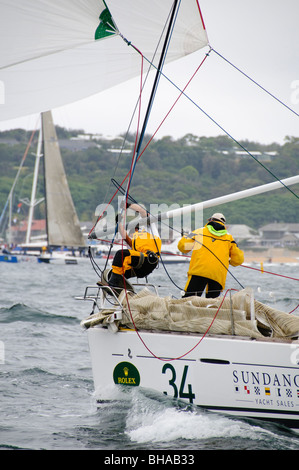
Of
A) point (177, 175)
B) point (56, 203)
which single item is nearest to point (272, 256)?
point (177, 175)

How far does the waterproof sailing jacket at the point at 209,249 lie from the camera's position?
5871 mm

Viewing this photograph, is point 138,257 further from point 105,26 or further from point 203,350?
point 105,26

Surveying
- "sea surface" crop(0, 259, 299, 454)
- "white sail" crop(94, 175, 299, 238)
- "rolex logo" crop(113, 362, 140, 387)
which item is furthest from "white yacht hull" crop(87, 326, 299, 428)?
"white sail" crop(94, 175, 299, 238)

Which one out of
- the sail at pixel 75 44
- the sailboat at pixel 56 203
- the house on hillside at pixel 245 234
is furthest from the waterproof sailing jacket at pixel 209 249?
the house on hillside at pixel 245 234

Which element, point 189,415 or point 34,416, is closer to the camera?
point 189,415

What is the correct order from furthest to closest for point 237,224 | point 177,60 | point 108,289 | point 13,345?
point 237,224 < point 13,345 < point 177,60 < point 108,289

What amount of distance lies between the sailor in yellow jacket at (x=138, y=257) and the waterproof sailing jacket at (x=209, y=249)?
11.6 inches

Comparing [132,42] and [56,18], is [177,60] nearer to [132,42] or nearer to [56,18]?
[132,42]

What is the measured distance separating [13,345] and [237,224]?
1973 inches

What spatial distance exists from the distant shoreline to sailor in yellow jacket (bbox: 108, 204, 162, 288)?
50.2 meters

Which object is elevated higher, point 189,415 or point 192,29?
point 192,29

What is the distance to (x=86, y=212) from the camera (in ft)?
204

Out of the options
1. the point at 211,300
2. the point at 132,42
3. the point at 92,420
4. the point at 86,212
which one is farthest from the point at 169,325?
the point at 86,212

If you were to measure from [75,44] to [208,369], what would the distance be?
4.12 meters
